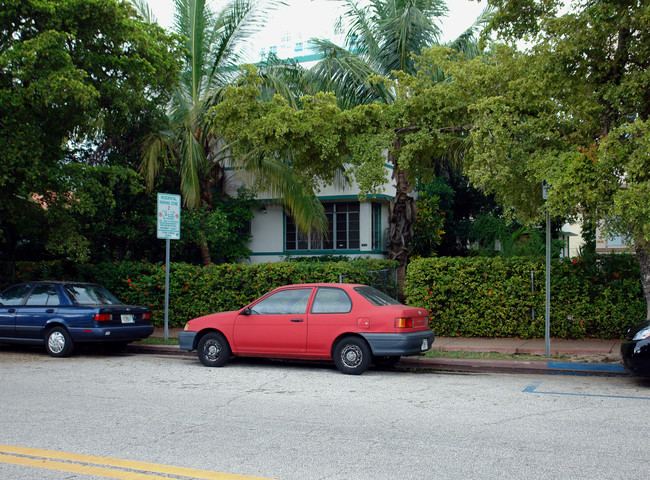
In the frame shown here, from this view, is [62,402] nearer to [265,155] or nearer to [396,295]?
[396,295]

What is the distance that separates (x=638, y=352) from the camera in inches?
324

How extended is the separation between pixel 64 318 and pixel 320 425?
7.38 meters

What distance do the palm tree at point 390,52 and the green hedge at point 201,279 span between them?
2396 mm

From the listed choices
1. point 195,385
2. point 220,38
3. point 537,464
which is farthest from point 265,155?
point 537,464

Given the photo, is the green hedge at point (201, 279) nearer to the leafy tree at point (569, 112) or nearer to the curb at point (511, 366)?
the curb at point (511, 366)

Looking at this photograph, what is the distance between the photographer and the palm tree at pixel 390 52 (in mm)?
17562

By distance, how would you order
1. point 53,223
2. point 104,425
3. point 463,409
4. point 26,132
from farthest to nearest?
1. point 53,223
2. point 26,132
3. point 463,409
4. point 104,425

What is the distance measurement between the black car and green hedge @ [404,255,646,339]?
12.8 ft

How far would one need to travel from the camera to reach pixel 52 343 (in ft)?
38.7

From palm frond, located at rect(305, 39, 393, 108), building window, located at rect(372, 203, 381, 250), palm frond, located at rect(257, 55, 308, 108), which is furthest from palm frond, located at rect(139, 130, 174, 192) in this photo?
building window, located at rect(372, 203, 381, 250)

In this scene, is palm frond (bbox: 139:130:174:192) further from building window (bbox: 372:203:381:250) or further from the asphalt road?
the asphalt road

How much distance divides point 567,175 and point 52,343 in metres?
10.1

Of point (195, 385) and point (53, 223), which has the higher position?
point (53, 223)

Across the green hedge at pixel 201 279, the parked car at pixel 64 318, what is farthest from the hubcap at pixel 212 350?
the green hedge at pixel 201 279
